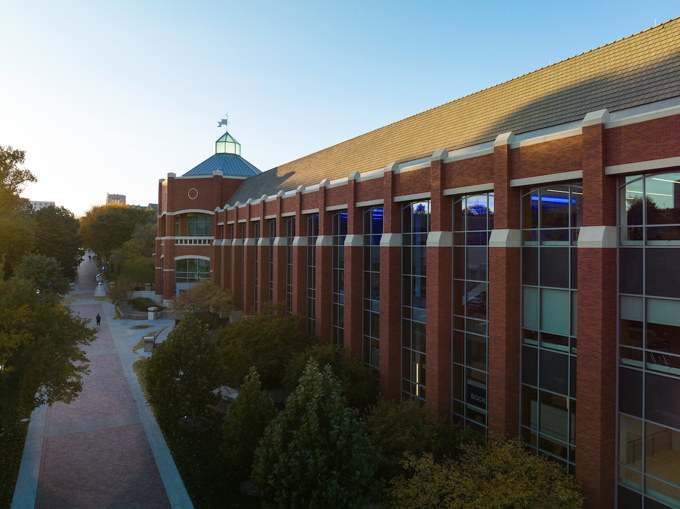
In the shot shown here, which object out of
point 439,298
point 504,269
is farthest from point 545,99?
point 439,298

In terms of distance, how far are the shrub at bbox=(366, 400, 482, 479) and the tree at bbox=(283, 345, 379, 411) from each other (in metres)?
4.62

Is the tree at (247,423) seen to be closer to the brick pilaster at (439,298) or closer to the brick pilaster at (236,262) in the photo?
A: the brick pilaster at (439,298)

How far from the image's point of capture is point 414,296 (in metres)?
21.9

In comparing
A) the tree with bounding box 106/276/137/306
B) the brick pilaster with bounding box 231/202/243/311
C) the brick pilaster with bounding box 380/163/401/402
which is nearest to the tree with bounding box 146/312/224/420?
the brick pilaster with bounding box 380/163/401/402

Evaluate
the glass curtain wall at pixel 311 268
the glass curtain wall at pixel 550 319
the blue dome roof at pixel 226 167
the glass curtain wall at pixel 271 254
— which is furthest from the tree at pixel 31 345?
the blue dome roof at pixel 226 167

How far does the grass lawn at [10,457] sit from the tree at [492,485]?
14.5m

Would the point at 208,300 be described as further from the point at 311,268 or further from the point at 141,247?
the point at 141,247

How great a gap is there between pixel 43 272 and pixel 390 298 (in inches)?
1931

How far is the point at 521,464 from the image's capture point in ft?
43.0

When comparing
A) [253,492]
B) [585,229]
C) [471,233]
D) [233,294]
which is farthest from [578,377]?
[233,294]

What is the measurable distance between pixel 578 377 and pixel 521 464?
3.26m

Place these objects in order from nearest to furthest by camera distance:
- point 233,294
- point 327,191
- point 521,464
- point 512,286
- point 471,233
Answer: point 521,464, point 512,286, point 471,233, point 327,191, point 233,294

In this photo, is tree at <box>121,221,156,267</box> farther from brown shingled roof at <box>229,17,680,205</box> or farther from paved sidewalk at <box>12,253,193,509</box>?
brown shingled roof at <box>229,17,680,205</box>

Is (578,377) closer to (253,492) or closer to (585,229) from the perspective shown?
(585,229)
